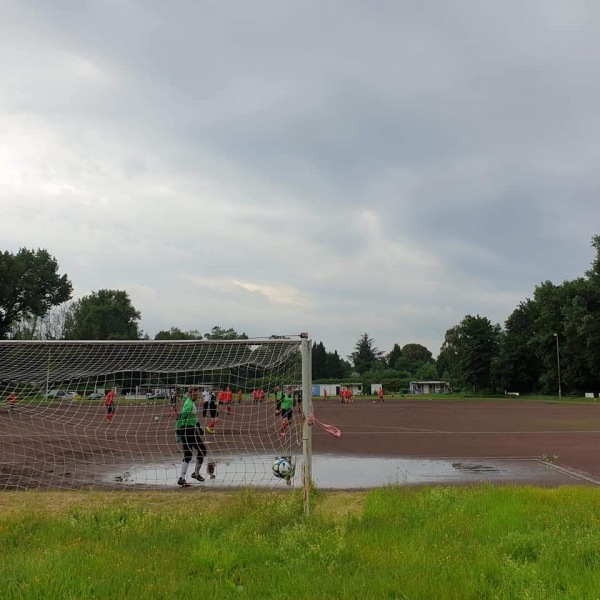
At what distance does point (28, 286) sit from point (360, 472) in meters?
58.7

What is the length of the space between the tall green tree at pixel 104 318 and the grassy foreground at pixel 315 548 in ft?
305

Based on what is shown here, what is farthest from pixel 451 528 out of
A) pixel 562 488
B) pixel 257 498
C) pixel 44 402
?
pixel 44 402

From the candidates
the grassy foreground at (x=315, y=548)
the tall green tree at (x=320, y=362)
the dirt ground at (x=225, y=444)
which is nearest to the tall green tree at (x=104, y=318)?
the tall green tree at (x=320, y=362)

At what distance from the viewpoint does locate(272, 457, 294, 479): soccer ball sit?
30.5 ft

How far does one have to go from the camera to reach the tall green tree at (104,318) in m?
99.9

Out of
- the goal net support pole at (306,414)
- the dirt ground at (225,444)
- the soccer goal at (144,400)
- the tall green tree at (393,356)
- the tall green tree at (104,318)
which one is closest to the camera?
the goal net support pole at (306,414)

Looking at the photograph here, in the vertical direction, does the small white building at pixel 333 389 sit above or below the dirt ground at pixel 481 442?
below

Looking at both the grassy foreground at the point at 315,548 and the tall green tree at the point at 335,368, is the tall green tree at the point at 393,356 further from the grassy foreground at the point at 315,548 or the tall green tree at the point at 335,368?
the grassy foreground at the point at 315,548

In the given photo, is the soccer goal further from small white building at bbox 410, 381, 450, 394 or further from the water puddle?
small white building at bbox 410, 381, 450, 394

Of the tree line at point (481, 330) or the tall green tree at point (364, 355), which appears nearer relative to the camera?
the tree line at point (481, 330)

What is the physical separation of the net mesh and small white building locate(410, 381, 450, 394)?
309 ft

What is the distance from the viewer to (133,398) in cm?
1808

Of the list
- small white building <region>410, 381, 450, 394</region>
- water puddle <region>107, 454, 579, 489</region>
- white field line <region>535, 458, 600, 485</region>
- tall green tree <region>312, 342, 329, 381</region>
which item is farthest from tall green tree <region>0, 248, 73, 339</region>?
tall green tree <region>312, 342, 329, 381</region>

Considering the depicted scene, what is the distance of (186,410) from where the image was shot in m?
10.4
